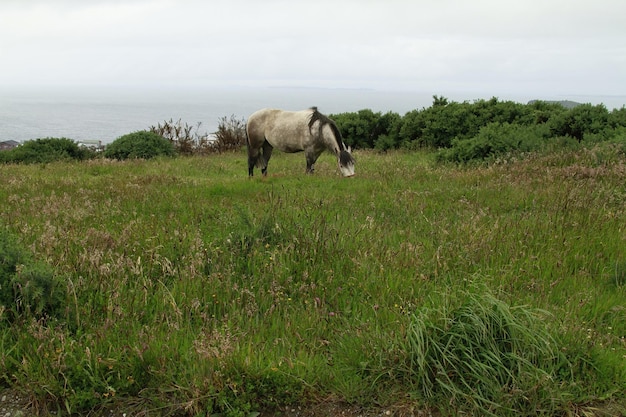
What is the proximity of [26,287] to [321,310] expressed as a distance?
2365 mm

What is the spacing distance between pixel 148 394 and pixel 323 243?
2.60m

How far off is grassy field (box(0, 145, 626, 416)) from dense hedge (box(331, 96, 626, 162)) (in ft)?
21.3

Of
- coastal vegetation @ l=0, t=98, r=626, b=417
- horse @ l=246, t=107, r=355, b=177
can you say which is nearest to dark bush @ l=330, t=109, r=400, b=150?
horse @ l=246, t=107, r=355, b=177

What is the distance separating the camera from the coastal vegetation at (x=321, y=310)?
3.27m

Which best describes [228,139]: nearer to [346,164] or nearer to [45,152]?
[45,152]

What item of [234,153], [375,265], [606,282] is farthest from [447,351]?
[234,153]

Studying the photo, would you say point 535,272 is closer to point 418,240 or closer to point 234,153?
point 418,240

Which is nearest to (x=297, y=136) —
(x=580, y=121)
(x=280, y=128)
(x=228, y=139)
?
(x=280, y=128)

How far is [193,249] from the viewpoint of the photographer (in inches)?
201

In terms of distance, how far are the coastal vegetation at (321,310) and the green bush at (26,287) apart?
0.05 ft

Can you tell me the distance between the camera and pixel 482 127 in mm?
14828

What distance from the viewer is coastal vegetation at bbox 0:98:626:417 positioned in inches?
129

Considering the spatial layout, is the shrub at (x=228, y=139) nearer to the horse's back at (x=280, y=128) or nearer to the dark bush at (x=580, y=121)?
the horse's back at (x=280, y=128)

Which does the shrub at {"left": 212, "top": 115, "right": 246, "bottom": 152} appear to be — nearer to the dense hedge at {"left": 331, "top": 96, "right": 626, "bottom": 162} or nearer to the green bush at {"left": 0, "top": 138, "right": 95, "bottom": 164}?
the dense hedge at {"left": 331, "top": 96, "right": 626, "bottom": 162}
